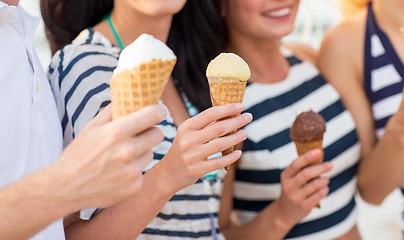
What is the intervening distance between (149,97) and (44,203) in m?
0.33

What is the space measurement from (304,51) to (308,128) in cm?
114

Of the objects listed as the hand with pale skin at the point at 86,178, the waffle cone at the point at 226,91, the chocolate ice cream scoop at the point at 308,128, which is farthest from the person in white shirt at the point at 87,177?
the chocolate ice cream scoop at the point at 308,128

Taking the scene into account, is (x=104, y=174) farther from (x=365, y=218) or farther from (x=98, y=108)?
(x=365, y=218)

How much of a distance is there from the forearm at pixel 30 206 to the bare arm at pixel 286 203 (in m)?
1.09

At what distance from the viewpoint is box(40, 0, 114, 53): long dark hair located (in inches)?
74.4

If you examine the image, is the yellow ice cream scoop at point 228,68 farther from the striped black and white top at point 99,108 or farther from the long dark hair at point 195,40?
the long dark hair at point 195,40

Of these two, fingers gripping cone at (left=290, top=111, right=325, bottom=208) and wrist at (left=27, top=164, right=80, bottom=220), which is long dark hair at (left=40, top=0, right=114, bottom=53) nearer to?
fingers gripping cone at (left=290, top=111, right=325, bottom=208)

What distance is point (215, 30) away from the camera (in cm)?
220

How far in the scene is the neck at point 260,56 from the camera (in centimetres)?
235

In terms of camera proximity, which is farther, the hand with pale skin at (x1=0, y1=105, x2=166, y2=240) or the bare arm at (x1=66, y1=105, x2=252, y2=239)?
the bare arm at (x1=66, y1=105, x2=252, y2=239)

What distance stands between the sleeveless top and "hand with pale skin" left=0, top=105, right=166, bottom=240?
1.67m

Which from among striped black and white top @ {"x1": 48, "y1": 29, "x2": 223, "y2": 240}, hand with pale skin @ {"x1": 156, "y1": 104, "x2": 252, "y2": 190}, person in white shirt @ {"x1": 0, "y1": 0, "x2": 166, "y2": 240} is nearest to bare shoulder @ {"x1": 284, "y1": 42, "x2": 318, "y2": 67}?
striped black and white top @ {"x1": 48, "y1": 29, "x2": 223, "y2": 240}

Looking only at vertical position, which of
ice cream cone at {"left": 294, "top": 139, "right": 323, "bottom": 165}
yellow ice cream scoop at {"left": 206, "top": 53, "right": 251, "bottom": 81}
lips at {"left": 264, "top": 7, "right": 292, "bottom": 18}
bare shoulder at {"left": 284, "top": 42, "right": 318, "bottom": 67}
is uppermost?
yellow ice cream scoop at {"left": 206, "top": 53, "right": 251, "bottom": 81}

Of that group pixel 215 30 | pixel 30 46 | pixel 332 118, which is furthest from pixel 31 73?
pixel 332 118
